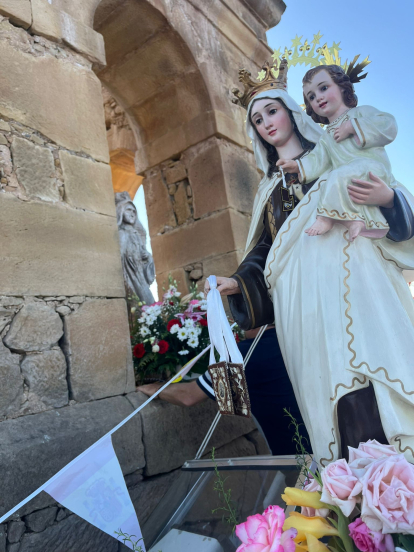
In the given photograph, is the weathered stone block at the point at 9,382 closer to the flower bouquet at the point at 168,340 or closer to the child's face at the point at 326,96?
the flower bouquet at the point at 168,340

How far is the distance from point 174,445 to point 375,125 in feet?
6.54

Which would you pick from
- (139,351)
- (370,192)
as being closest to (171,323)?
(139,351)

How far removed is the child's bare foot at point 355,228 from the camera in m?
1.57

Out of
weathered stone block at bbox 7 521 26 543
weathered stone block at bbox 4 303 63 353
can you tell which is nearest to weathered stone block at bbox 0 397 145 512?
weathered stone block at bbox 7 521 26 543

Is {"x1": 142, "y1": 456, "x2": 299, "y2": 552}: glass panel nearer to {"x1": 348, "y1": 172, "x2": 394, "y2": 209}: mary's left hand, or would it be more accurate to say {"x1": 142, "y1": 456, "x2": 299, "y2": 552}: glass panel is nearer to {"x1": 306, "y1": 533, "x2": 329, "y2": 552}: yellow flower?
{"x1": 306, "y1": 533, "x2": 329, "y2": 552}: yellow flower

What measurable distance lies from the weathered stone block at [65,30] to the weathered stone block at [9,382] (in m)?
1.81

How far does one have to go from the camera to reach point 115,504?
164cm

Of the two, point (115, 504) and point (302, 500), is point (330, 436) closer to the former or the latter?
point (302, 500)

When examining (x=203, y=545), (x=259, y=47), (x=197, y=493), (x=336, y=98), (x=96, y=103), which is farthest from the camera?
(x=259, y=47)

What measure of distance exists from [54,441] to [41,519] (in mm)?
328

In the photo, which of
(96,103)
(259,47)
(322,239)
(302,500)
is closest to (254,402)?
(322,239)

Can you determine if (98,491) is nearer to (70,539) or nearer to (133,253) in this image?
(70,539)

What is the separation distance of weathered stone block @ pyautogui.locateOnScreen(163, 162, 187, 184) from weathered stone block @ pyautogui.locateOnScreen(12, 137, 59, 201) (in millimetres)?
1925

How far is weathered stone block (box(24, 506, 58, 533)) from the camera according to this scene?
188 centimetres
